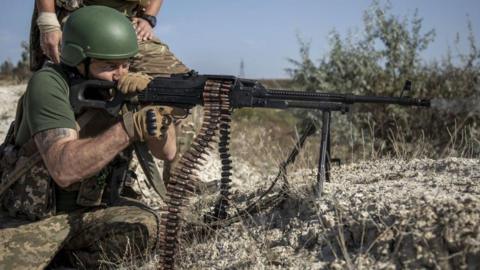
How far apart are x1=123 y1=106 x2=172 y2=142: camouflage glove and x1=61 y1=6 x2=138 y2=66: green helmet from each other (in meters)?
0.56

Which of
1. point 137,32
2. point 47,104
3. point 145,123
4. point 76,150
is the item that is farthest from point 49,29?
point 145,123

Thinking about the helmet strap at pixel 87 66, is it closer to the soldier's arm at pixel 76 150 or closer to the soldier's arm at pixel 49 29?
the soldier's arm at pixel 76 150

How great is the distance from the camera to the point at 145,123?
4.03 meters

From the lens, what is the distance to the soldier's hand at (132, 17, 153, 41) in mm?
5586

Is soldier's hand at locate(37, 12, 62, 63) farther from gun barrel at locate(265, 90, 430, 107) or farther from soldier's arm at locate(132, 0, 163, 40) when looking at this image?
gun barrel at locate(265, 90, 430, 107)

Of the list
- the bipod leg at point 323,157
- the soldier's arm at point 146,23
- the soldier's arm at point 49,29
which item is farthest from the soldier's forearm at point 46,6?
the bipod leg at point 323,157

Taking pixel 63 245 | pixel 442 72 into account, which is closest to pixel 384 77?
pixel 442 72

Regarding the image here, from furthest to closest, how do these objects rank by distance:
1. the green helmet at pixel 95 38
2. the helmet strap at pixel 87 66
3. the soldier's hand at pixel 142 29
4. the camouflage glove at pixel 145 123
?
1. the soldier's hand at pixel 142 29
2. the helmet strap at pixel 87 66
3. the green helmet at pixel 95 38
4. the camouflage glove at pixel 145 123

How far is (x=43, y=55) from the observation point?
5.84m

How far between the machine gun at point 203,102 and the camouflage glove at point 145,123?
0.27 m

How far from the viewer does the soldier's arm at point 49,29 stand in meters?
5.30

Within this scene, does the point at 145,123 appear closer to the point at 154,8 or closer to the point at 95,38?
the point at 95,38

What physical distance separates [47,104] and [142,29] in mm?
1751

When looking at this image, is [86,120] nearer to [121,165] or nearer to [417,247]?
[121,165]
